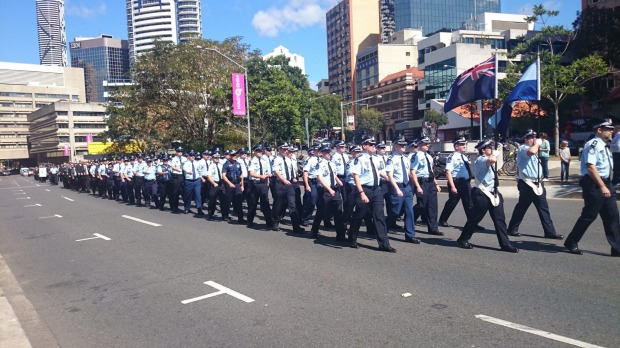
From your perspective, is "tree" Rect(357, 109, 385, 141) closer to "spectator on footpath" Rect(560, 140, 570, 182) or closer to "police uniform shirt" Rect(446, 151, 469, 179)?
"spectator on footpath" Rect(560, 140, 570, 182)

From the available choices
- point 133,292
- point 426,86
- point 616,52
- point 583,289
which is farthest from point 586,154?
point 426,86

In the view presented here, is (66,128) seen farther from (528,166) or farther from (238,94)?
(528,166)

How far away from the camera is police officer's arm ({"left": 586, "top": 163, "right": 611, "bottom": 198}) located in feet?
22.7

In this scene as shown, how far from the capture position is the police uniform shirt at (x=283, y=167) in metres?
10.8


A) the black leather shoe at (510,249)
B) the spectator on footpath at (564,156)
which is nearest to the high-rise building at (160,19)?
the spectator on footpath at (564,156)

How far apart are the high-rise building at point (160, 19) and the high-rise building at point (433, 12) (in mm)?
85999

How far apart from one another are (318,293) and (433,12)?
417ft

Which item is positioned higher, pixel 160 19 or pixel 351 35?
pixel 160 19

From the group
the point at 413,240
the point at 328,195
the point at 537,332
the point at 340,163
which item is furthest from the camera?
the point at 340,163

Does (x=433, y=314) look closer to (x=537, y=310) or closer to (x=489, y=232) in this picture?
(x=537, y=310)

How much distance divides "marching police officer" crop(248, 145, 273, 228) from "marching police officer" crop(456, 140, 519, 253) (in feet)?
15.7

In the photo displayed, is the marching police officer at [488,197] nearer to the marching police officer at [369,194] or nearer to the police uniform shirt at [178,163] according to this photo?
the marching police officer at [369,194]

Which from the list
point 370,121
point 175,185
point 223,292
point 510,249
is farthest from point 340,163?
point 370,121

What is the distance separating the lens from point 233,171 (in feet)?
42.9
